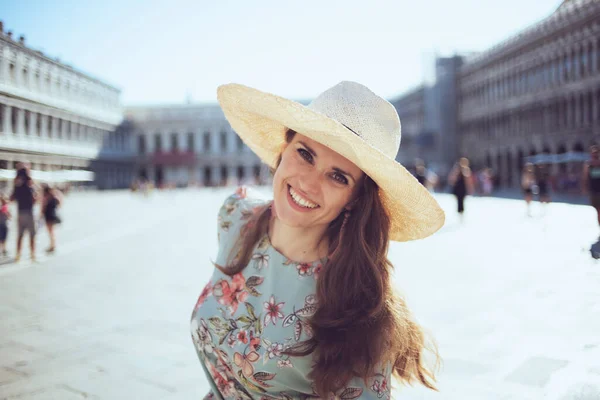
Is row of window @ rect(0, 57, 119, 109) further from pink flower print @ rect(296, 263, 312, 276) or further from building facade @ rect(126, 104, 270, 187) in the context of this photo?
building facade @ rect(126, 104, 270, 187)

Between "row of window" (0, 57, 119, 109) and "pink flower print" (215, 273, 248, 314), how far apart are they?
1.68 m

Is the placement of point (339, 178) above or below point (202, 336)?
above

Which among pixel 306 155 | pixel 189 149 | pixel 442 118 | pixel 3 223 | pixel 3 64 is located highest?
pixel 442 118

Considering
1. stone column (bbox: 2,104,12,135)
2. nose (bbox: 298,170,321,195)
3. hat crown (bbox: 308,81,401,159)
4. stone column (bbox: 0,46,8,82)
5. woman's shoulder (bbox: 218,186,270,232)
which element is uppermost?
stone column (bbox: 0,46,8,82)

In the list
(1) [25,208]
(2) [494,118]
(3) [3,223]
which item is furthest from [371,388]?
(2) [494,118]

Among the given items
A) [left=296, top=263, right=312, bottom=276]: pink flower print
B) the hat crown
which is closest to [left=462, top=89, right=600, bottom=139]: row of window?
the hat crown

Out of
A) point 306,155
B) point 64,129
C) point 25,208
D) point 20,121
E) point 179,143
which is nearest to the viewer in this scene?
point 306,155

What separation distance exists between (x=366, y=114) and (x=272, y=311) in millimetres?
643

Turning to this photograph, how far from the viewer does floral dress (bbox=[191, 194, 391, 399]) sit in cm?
139

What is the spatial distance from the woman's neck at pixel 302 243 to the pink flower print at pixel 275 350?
10.2 inches

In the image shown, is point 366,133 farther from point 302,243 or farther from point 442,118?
point 442,118

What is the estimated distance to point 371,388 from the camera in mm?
1278

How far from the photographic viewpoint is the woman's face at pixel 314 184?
1.45 meters

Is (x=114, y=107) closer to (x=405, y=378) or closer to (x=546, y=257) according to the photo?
(x=405, y=378)
